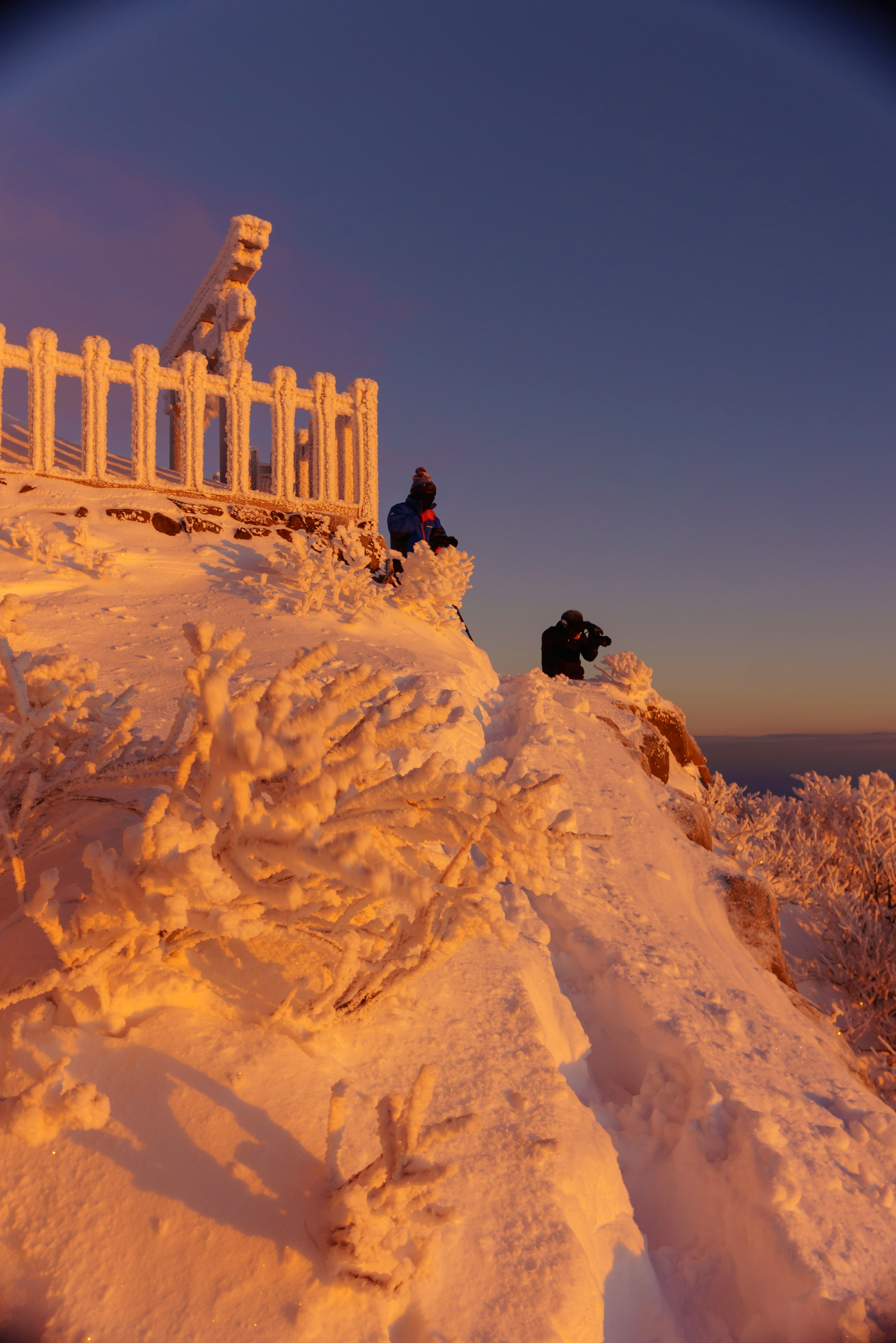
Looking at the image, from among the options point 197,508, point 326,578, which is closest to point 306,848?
point 326,578

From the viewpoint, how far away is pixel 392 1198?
4.09 ft

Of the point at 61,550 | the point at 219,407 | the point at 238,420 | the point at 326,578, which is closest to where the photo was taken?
the point at 61,550

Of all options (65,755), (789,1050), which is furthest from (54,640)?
(789,1050)

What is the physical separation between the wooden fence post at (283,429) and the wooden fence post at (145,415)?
2.49 m

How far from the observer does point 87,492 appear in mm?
10648

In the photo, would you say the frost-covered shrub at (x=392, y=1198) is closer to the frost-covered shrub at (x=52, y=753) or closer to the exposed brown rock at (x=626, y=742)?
the frost-covered shrub at (x=52, y=753)

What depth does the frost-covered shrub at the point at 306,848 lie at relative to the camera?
1311 millimetres

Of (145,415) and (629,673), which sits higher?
(145,415)

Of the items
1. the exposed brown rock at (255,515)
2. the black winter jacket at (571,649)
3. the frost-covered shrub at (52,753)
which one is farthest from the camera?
the exposed brown rock at (255,515)

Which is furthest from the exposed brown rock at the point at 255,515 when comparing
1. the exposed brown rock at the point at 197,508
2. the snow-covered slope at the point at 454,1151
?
the snow-covered slope at the point at 454,1151

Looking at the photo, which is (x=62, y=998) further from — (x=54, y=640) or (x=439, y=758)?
(x=54, y=640)

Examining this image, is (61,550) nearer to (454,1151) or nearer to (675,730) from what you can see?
(454,1151)

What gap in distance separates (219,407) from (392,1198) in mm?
16325

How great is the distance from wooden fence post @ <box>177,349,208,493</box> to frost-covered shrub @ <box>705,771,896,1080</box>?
11645 millimetres
